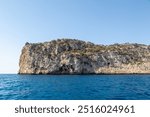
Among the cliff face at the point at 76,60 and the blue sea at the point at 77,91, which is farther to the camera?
the cliff face at the point at 76,60

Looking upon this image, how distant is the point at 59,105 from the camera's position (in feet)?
44.6

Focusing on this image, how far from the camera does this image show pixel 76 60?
167 m

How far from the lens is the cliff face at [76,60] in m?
167

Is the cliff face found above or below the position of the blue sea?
above

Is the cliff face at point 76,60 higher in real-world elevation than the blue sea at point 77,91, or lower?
higher

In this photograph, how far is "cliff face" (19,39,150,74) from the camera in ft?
547

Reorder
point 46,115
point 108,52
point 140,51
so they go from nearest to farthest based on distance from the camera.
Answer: point 46,115, point 108,52, point 140,51

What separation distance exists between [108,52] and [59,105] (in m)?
167

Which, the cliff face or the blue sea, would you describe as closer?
the blue sea

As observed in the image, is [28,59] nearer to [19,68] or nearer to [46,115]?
[19,68]

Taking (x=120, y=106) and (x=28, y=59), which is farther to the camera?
(x=28, y=59)

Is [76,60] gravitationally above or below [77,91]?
above

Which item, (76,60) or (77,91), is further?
(76,60)

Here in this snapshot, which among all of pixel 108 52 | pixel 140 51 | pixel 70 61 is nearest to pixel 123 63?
pixel 108 52
